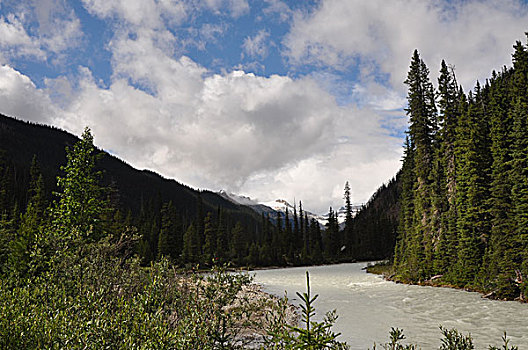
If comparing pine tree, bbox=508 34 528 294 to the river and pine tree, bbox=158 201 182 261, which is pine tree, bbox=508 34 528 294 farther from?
pine tree, bbox=158 201 182 261

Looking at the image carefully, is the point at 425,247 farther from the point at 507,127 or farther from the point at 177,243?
the point at 177,243

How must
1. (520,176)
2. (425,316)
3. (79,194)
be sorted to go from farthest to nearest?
1. (520,176)
2. (425,316)
3. (79,194)

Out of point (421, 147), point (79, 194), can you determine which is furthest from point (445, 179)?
point (79, 194)

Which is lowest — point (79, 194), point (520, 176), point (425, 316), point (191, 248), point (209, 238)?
point (425, 316)

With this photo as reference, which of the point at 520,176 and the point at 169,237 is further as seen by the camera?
the point at 169,237

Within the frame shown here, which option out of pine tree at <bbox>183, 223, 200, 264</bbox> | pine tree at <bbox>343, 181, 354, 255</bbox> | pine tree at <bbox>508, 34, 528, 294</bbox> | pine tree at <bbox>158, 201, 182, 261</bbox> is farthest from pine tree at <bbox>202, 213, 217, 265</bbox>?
pine tree at <bbox>508, 34, 528, 294</bbox>

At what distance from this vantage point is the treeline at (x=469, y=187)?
26219 mm

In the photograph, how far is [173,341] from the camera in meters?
4.61

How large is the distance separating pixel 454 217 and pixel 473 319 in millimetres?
16942

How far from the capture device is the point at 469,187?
1271 inches

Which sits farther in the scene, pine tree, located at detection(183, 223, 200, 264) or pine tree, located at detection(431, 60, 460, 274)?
pine tree, located at detection(183, 223, 200, 264)

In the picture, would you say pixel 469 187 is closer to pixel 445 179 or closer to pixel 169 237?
pixel 445 179

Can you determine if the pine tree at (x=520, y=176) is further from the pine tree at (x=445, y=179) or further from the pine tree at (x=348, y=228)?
the pine tree at (x=348, y=228)

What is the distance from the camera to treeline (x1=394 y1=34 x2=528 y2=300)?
26.2 metres
